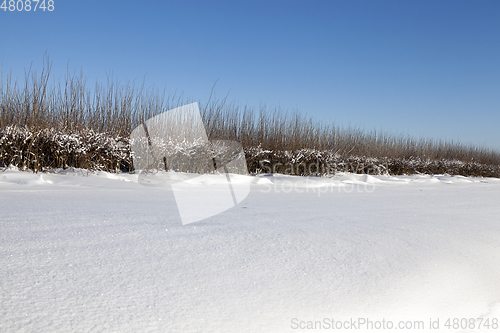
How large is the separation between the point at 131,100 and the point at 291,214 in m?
4.63

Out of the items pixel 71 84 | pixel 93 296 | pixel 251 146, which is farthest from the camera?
pixel 251 146

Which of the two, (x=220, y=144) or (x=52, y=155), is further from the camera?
(x=220, y=144)

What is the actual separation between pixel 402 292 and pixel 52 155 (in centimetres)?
485

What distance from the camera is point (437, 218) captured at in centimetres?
262

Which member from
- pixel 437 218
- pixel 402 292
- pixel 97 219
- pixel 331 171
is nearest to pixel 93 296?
pixel 97 219

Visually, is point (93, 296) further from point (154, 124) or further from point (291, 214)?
point (154, 124)

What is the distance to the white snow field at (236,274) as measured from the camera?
102cm

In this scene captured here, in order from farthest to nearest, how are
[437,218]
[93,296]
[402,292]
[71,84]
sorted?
[71,84] → [437,218] → [402,292] → [93,296]

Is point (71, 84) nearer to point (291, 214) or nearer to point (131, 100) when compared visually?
point (131, 100)

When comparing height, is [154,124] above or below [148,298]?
above

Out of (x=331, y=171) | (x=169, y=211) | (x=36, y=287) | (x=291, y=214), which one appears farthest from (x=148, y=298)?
(x=331, y=171)

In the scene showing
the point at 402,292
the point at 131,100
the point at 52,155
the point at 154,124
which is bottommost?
the point at 402,292

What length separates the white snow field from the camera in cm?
102

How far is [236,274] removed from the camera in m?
1.28
